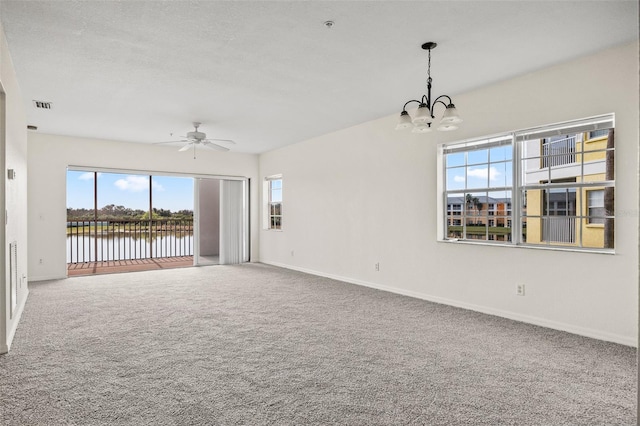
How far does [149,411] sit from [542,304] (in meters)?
3.54

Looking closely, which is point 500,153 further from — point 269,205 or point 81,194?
point 81,194

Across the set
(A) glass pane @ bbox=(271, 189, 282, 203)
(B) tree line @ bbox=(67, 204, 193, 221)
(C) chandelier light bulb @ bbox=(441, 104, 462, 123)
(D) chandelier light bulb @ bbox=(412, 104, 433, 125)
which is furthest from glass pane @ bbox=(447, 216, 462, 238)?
(B) tree line @ bbox=(67, 204, 193, 221)

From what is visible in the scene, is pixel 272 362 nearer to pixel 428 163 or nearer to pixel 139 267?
pixel 428 163

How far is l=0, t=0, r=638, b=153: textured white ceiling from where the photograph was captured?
8.55 ft

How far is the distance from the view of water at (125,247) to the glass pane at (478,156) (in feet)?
24.7

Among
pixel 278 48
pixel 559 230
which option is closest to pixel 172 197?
pixel 278 48

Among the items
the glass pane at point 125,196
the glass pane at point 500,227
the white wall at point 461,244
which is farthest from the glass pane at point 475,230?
the glass pane at point 125,196

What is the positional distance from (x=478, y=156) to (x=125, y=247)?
8049 mm

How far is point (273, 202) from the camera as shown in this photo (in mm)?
8430

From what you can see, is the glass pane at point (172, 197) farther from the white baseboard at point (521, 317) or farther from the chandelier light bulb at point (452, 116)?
the chandelier light bulb at point (452, 116)

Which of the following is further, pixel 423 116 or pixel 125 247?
pixel 125 247

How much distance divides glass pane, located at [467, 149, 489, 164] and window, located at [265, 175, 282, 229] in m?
4.48

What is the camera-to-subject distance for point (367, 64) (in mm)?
3557

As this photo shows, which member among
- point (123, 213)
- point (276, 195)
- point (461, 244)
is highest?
point (276, 195)
